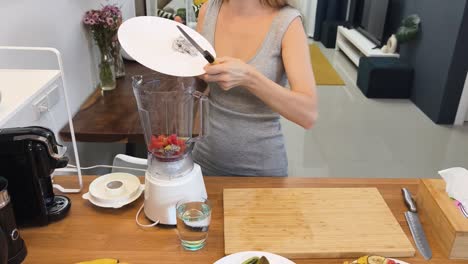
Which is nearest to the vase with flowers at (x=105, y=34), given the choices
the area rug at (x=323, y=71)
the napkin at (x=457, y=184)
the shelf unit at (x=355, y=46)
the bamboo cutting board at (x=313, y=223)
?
the bamboo cutting board at (x=313, y=223)

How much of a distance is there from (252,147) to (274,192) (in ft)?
0.69

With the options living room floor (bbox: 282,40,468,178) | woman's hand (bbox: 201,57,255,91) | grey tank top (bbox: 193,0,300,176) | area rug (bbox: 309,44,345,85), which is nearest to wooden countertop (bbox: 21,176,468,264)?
grey tank top (bbox: 193,0,300,176)

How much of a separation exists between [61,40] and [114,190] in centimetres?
88

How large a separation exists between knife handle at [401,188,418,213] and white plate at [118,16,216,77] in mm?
595

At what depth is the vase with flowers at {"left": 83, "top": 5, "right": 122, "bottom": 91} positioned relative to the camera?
1913 millimetres

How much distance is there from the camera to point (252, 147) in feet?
3.97

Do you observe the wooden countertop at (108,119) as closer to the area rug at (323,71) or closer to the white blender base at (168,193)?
the white blender base at (168,193)

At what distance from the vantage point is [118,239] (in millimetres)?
896

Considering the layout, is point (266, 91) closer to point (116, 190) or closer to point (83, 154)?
point (116, 190)

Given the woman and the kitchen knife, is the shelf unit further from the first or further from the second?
the kitchen knife

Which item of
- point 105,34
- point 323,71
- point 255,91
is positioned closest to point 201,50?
point 255,91

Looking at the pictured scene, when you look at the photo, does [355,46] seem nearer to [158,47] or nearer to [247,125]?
[247,125]

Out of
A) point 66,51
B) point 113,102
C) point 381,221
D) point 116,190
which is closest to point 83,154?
point 113,102

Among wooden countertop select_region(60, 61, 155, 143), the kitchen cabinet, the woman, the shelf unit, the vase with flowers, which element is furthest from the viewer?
the shelf unit
